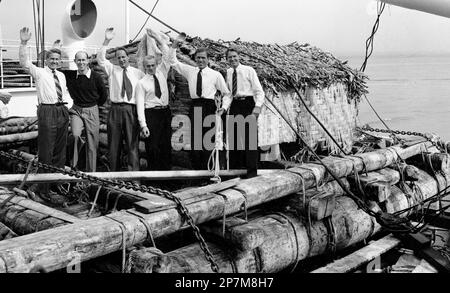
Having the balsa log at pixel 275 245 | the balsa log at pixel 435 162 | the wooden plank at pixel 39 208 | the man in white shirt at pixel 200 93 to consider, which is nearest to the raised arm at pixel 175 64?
the man in white shirt at pixel 200 93

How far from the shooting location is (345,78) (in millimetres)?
10398

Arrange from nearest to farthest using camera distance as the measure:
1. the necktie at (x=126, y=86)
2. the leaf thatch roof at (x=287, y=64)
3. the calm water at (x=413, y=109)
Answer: the necktie at (x=126, y=86), the leaf thatch roof at (x=287, y=64), the calm water at (x=413, y=109)

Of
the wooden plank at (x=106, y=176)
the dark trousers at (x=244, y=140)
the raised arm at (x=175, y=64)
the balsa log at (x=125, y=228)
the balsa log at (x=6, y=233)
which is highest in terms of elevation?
the raised arm at (x=175, y=64)

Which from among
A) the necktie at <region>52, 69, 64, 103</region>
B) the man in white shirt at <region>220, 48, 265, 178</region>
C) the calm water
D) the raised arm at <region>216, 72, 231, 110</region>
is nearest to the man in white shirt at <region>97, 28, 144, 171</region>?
the necktie at <region>52, 69, 64, 103</region>

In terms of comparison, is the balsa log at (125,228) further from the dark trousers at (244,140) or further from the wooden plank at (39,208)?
the wooden plank at (39,208)

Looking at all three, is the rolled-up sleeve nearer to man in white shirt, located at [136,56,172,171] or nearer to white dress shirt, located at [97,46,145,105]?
man in white shirt, located at [136,56,172,171]

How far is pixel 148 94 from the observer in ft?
24.8

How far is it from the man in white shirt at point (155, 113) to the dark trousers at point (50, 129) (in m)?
1.18

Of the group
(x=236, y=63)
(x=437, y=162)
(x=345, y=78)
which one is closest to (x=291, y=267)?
(x=236, y=63)

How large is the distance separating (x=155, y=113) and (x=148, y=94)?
1.04 ft

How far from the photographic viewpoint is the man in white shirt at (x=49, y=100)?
283 inches

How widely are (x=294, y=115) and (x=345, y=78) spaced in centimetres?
229

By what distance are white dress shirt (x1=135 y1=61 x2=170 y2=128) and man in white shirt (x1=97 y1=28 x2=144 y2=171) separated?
189 mm
